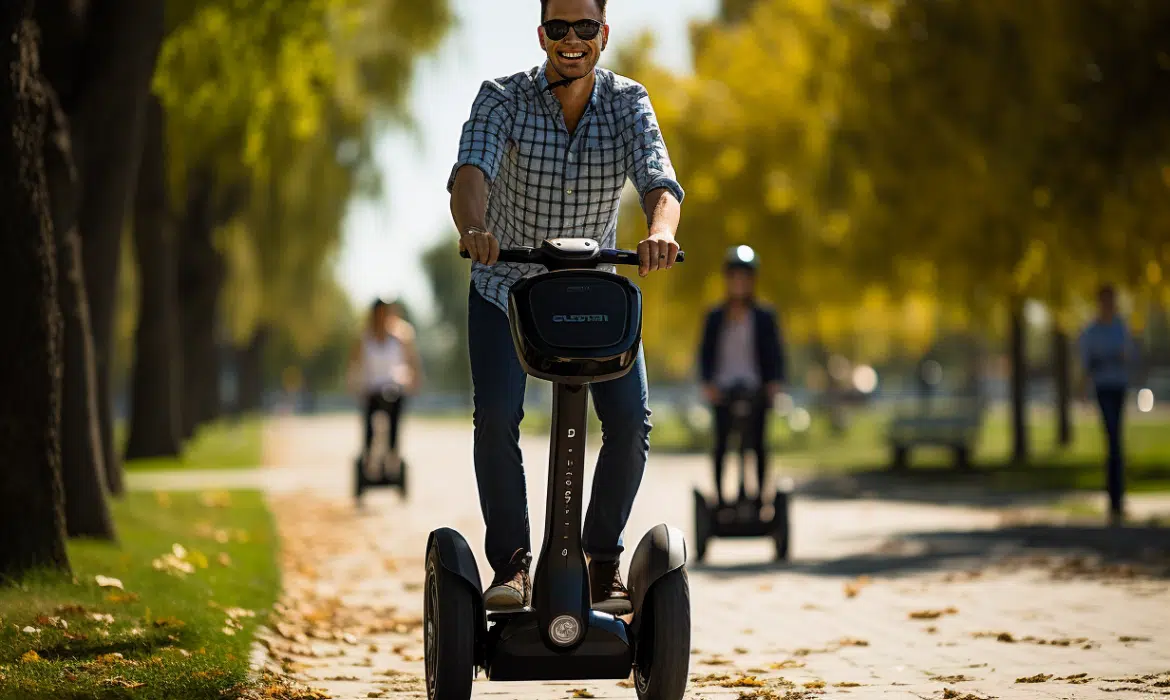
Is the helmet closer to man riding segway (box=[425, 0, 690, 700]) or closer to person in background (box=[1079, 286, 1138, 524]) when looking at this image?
person in background (box=[1079, 286, 1138, 524])

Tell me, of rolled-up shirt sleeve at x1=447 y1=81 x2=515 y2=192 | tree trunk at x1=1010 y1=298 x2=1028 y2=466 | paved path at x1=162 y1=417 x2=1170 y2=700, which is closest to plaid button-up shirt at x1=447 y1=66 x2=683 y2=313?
rolled-up shirt sleeve at x1=447 y1=81 x2=515 y2=192

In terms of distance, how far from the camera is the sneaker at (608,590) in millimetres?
5227

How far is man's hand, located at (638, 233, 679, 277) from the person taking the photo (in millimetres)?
4871

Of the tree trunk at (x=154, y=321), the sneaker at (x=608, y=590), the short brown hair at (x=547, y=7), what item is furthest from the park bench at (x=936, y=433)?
the short brown hair at (x=547, y=7)

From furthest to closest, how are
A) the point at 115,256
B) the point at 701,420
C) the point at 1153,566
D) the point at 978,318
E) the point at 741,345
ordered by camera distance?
the point at 701,420 < the point at 978,318 < the point at 115,256 < the point at 741,345 < the point at 1153,566

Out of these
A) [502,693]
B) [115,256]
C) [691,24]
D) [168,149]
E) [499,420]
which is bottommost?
[502,693]

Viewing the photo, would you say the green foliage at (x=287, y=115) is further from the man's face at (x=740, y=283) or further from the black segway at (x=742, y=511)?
the black segway at (x=742, y=511)

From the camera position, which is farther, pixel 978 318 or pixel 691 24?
pixel 691 24

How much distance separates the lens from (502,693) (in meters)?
6.38

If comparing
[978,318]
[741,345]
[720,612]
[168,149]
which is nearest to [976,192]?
[978,318]

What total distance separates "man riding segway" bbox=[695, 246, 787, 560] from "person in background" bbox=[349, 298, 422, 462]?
6260 mm

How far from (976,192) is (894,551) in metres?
6.83

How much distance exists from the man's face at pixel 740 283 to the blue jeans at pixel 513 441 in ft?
20.5

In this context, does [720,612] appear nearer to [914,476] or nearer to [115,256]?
[115,256]
